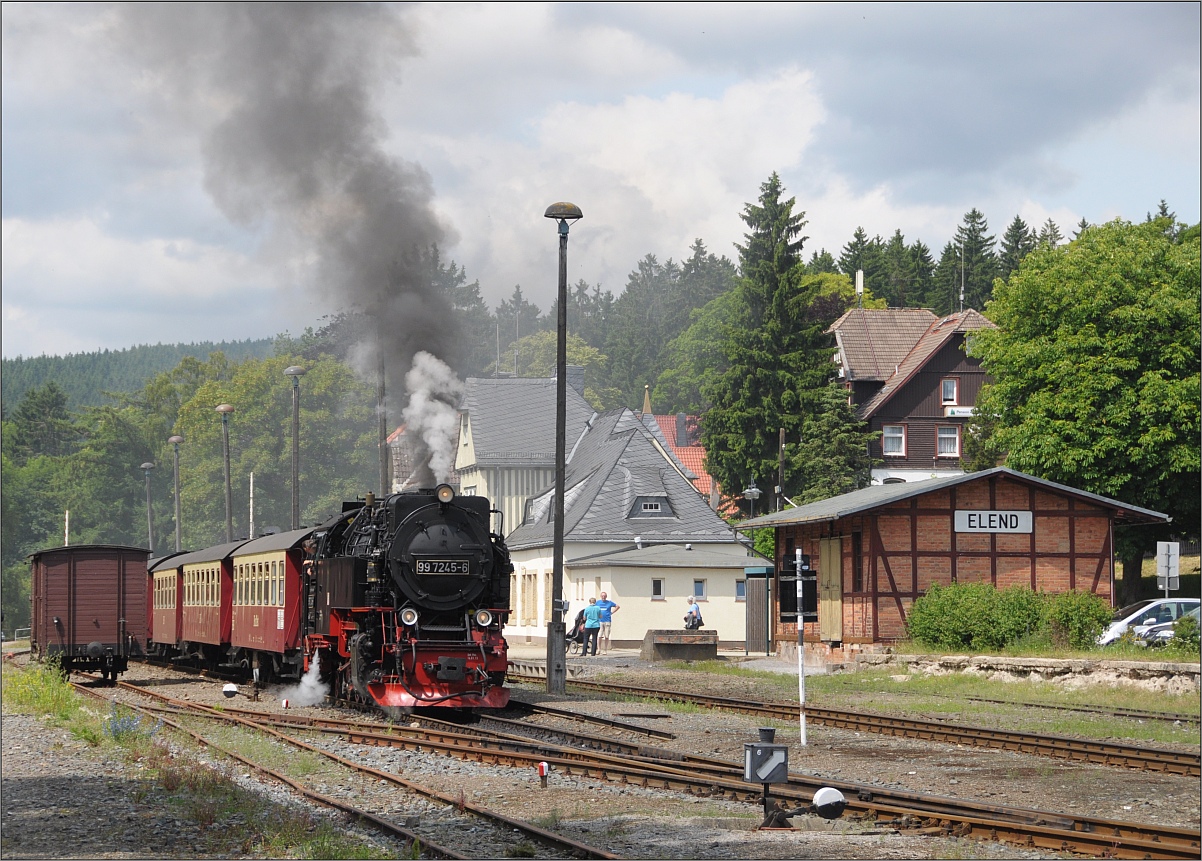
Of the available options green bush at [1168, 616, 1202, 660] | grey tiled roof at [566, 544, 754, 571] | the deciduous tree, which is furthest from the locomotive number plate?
the deciduous tree

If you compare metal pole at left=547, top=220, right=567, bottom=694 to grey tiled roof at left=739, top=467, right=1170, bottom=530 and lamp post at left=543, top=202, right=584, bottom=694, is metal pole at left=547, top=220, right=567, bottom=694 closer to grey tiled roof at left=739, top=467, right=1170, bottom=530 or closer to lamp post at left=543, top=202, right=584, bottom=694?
lamp post at left=543, top=202, right=584, bottom=694

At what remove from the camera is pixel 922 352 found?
61000 mm

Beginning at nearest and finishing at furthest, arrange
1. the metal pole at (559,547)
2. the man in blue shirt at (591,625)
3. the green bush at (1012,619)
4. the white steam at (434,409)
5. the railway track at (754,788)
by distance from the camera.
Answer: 1. the railway track at (754,788)
2. the metal pole at (559,547)
3. the white steam at (434,409)
4. the green bush at (1012,619)
5. the man in blue shirt at (591,625)

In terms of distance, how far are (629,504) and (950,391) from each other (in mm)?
20194

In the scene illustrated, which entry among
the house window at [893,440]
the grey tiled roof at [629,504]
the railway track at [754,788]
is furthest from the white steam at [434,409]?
the house window at [893,440]

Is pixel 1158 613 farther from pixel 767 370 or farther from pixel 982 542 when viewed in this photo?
pixel 767 370

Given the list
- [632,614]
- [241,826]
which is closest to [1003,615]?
[632,614]

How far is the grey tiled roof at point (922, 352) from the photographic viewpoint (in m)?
59.6

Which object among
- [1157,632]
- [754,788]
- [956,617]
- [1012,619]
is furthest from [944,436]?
[754,788]

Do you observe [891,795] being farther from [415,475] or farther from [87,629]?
[87,629]

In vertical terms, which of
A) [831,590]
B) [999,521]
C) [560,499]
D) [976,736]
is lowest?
[976,736]

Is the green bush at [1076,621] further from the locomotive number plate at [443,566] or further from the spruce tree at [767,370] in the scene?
the spruce tree at [767,370]

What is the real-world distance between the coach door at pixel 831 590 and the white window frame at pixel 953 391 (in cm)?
2832

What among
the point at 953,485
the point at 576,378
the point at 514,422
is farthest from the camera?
the point at 576,378
